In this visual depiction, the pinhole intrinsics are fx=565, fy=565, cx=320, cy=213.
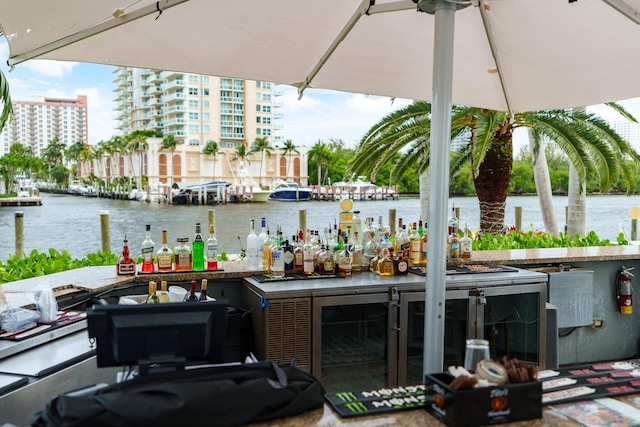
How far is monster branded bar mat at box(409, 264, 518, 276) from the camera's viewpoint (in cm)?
368

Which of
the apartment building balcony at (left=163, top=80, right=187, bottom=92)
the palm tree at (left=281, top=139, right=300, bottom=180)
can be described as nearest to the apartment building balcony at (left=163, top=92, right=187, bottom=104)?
the apartment building balcony at (left=163, top=80, right=187, bottom=92)

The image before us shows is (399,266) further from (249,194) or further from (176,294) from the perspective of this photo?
(249,194)

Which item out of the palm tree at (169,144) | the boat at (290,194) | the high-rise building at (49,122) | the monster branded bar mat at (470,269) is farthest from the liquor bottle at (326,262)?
the high-rise building at (49,122)

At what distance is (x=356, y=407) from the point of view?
5.21 feet

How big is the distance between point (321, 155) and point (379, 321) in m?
56.8

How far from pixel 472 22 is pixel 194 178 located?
7061 centimetres

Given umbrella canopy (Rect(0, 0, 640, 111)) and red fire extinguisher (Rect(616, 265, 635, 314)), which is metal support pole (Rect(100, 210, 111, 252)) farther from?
red fire extinguisher (Rect(616, 265, 635, 314))

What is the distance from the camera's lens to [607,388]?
1.71 meters

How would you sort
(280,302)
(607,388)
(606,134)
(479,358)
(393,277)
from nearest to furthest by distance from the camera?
1. (479,358)
2. (607,388)
3. (280,302)
4. (393,277)
5. (606,134)

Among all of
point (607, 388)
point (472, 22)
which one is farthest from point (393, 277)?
point (607, 388)

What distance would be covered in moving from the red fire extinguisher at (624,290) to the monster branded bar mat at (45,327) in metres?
4.01

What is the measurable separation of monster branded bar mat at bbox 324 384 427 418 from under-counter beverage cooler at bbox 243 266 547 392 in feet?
4.66

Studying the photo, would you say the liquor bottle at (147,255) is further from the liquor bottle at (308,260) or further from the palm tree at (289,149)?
the palm tree at (289,149)

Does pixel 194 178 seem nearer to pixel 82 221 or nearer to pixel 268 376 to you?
pixel 82 221
